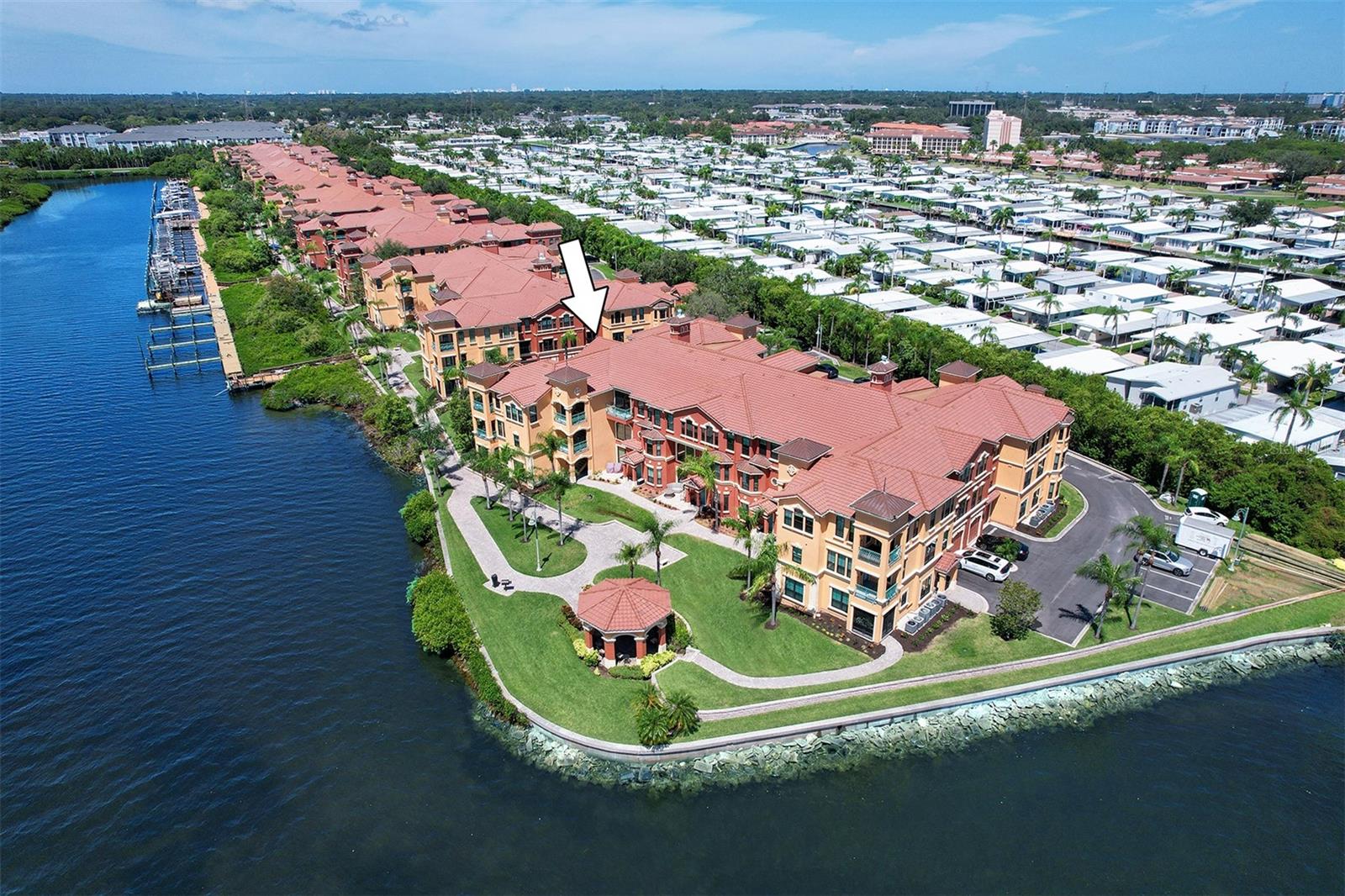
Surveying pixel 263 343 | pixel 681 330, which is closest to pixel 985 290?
pixel 681 330

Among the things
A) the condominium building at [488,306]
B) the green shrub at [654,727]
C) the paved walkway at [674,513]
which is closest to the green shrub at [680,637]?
the green shrub at [654,727]

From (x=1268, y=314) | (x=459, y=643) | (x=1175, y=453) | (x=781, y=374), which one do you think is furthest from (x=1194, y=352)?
(x=459, y=643)

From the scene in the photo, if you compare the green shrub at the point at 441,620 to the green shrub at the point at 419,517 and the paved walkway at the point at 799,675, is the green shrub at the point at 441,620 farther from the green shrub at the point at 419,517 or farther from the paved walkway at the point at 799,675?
the paved walkway at the point at 799,675

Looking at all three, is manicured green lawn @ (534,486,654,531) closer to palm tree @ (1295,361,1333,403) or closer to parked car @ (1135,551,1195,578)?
parked car @ (1135,551,1195,578)

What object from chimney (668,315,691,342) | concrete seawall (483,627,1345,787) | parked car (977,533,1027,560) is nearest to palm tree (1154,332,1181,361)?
parked car (977,533,1027,560)

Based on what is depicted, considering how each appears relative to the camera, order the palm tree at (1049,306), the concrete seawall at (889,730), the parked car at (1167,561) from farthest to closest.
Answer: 1. the palm tree at (1049,306)
2. the parked car at (1167,561)
3. the concrete seawall at (889,730)
